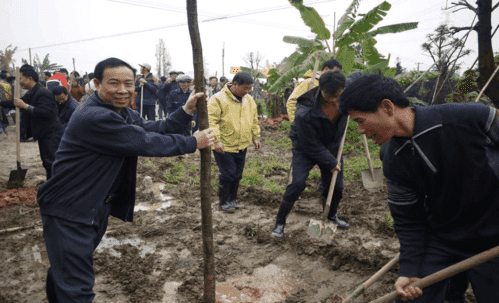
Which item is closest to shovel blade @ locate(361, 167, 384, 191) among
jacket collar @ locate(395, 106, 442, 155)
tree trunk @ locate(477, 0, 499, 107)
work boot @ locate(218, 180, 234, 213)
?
tree trunk @ locate(477, 0, 499, 107)

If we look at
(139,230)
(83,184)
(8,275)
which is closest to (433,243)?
(83,184)

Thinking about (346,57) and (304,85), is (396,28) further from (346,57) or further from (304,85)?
(304,85)

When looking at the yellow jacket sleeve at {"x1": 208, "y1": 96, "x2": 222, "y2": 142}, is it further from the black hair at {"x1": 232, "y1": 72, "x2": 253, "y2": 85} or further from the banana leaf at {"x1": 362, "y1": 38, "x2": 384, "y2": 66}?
the banana leaf at {"x1": 362, "y1": 38, "x2": 384, "y2": 66}

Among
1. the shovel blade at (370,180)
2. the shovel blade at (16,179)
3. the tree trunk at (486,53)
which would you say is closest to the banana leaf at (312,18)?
the tree trunk at (486,53)

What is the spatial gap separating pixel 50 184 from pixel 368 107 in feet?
6.58

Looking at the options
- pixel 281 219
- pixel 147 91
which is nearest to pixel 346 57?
pixel 281 219

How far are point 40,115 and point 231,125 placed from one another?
2.92 meters

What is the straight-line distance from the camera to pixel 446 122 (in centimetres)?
155

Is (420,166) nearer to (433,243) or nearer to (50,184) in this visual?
(433,243)

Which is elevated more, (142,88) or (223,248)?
(142,88)

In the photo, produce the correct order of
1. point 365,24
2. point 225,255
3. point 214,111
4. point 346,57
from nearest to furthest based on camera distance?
point 225,255
point 214,111
point 365,24
point 346,57

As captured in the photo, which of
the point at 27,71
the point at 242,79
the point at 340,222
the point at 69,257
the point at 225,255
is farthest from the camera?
the point at 27,71

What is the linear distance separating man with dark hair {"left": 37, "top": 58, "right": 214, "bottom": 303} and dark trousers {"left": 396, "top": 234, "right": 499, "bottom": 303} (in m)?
1.64

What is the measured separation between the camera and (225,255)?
364 centimetres
